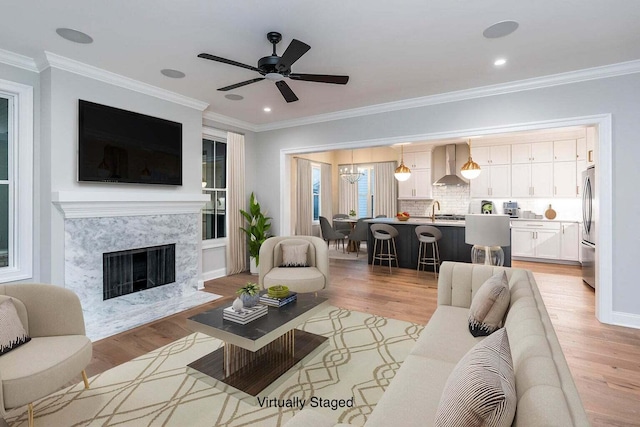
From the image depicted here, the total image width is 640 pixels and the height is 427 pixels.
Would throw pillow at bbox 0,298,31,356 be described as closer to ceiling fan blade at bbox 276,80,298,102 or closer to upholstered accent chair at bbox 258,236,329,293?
upholstered accent chair at bbox 258,236,329,293

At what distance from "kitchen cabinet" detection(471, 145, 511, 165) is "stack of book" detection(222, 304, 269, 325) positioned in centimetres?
708

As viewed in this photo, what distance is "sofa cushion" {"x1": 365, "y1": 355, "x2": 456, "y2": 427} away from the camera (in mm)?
1337

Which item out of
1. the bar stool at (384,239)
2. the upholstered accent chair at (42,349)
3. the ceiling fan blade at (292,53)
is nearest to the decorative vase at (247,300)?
the upholstered accent chair at (42,349)

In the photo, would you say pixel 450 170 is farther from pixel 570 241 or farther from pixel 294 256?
pixel 294 256

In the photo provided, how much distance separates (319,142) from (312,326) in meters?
3.20

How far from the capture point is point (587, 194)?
491cm

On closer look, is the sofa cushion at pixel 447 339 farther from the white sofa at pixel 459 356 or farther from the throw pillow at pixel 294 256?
the throw pillow at pixel 294 256

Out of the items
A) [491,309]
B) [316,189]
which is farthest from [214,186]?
[491,309]

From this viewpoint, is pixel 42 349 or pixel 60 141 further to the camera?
pixel 60 141

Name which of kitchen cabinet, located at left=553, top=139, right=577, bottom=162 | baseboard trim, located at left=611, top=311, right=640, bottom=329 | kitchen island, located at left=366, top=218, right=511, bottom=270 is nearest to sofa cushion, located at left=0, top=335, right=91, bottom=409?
baseboard trim, located at left=611, top=311, right=640, bottom=329

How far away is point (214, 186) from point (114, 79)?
7.25 ft

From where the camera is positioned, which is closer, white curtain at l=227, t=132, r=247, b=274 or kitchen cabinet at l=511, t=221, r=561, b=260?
white curtain at l=227, t=132, r=247, b=274

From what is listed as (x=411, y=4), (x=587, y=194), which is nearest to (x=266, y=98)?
(x=411, y=4)

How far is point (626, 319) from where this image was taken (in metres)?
3.50
